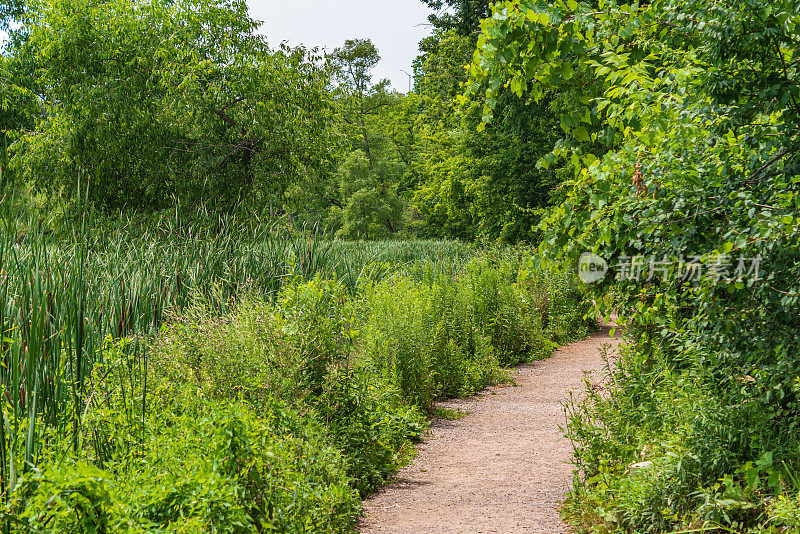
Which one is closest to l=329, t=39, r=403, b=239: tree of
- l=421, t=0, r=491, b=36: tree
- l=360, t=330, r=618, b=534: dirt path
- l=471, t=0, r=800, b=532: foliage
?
l=421, t=0, r=491, b=36: tree

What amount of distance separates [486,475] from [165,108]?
7.69 m

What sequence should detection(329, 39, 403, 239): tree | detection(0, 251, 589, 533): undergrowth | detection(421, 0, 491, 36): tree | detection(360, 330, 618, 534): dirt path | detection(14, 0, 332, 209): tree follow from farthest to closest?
detection(329, 39, 403, 239): tree, detection(421, 0, 491, 36): tree, detection(14, 0, 332, 209): tree, detection(360, 330, 618, 534): dirt path, detection(0, 251, 589, 533): undergrowth

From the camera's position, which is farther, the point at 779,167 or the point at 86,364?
the point at 86,364

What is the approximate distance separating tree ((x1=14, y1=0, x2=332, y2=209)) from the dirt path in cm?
570

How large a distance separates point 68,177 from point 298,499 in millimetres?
9798

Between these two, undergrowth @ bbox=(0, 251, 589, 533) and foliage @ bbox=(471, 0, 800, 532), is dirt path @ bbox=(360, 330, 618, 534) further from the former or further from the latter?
foliage @ bbox=(471, 0, 800, 532)

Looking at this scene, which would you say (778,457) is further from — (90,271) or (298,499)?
(90,271)

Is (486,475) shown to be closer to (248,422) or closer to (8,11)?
(248,422)

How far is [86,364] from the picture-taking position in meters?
3.64

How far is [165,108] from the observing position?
1016 centimetres

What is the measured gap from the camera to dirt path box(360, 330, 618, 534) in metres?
4.02

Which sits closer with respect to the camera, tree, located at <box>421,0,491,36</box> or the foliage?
the foliage

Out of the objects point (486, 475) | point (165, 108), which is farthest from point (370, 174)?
point (486, 475)

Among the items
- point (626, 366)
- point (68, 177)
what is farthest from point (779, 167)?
point (68, 177)
